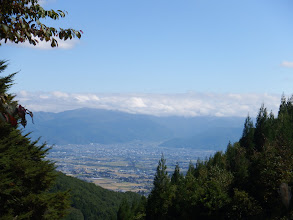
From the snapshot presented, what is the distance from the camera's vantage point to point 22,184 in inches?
696

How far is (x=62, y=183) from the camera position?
9675 centimetres

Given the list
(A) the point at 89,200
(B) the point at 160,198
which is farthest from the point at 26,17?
(A) the point at 89,200

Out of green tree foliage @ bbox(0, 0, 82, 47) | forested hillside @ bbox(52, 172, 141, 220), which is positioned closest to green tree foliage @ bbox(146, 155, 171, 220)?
forested hillside @ bbox(52, 172, 141, 220)

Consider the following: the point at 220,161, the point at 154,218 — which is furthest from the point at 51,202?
the point at 220,161

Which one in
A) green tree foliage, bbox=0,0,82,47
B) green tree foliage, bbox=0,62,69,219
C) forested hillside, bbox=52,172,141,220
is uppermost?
green tree foliage, bbox=0,0,82,47

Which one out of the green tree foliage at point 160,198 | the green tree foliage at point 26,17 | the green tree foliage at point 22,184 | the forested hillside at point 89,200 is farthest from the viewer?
the forested hillside at point 89,200

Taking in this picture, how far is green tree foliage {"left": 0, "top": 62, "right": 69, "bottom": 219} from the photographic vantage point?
16094mm

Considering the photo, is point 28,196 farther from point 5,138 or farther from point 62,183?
point 62,183

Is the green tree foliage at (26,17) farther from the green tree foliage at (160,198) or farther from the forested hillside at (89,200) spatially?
the forested hillside at (89,200)

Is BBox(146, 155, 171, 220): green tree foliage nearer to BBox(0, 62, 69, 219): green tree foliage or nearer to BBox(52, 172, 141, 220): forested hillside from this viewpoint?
BBox(0, 62, 69, 219): green tree foliage

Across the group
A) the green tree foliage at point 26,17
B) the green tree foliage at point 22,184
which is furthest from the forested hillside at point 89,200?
the green tree foliage at point 26,17

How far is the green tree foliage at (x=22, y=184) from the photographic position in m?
16.1

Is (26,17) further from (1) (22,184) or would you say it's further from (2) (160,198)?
(2) (160,198)

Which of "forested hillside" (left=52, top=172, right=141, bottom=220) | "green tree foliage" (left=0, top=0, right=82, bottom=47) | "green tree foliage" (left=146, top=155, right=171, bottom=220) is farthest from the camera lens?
"forested hillside" (left=52, top=172, right=141, bottom=220)
